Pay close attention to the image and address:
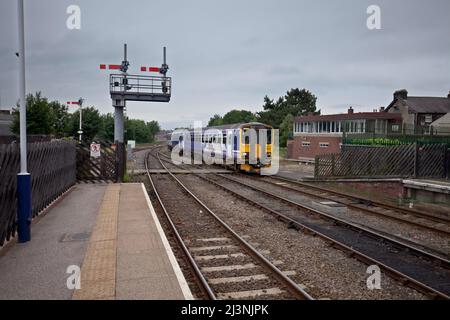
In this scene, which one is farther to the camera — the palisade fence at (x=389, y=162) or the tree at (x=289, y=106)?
the tree at (x=289, y=106)

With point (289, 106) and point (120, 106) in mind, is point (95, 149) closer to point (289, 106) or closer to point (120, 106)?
point (120, 106)

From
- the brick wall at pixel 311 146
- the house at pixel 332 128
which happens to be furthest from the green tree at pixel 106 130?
the house at pixel 332 128

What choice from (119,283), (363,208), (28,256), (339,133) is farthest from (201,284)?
(339,133)

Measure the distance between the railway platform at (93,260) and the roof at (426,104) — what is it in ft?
156

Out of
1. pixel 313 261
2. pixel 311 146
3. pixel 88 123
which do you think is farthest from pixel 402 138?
pixel 88 123

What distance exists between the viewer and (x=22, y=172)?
686 cm

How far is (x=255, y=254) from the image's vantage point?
22.9ft

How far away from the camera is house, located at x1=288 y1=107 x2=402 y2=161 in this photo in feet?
108

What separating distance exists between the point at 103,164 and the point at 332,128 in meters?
24.1

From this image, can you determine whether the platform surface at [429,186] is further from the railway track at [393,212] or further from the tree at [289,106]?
the tree at [289,106]

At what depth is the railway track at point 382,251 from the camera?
5949 mm

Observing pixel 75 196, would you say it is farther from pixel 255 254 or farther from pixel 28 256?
pixel 255 254

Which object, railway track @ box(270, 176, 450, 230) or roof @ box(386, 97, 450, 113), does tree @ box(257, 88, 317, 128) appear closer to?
roof @ box(386, 97, 450, 113)

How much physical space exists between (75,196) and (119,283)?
8.13 meters
